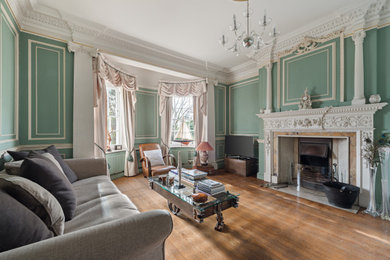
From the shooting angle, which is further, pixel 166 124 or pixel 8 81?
pixel 166 124

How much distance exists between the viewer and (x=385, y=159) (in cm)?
231

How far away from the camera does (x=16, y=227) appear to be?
2.42ft

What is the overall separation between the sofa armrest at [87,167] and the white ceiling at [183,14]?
2276 millimetres

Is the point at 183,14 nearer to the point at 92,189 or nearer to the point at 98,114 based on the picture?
the point at 98,114

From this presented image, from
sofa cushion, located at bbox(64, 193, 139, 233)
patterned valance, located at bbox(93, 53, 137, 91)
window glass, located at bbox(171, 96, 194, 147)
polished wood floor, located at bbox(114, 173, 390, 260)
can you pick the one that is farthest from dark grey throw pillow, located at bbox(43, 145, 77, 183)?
window glass, located at bbox(171, 96, 194, 147)

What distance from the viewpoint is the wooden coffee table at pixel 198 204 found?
1.71 metres

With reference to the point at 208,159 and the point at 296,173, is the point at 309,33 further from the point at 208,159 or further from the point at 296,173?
the point at 208,159

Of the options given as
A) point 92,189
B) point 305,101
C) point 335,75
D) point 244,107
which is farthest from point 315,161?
point 92,189

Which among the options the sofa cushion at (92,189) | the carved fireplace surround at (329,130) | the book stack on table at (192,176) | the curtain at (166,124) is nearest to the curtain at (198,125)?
the curtain at (166,124)

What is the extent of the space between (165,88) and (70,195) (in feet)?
12.3

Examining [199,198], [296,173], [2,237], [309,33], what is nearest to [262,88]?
[309,33]

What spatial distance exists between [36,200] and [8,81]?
212 cm

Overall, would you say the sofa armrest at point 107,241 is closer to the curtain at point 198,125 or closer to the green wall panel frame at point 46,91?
the green wall panel frame at point 46,91

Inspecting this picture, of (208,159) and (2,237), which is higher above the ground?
(2,237)
